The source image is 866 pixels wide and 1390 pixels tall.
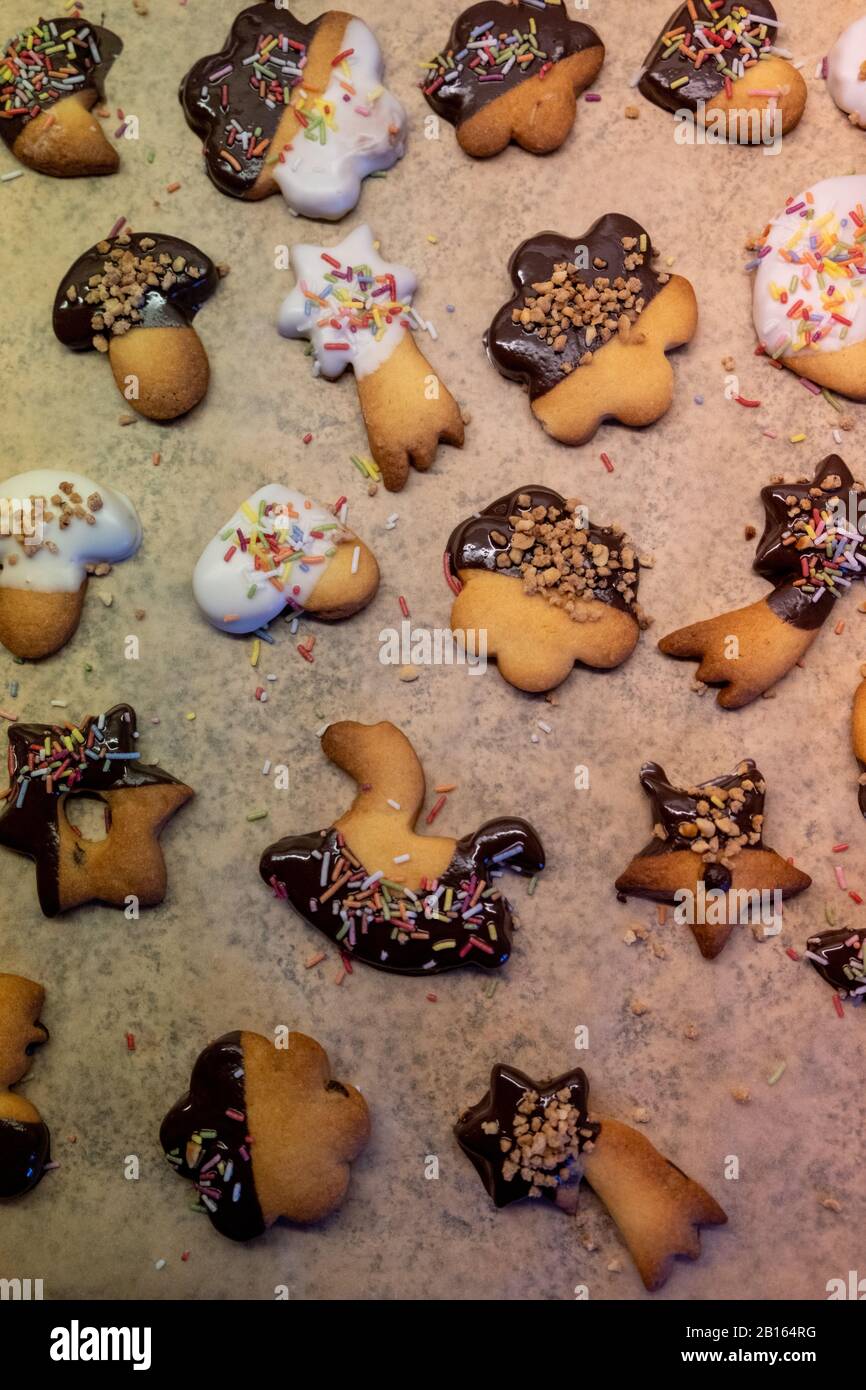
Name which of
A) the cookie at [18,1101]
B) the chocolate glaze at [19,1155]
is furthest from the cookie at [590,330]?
the chocolate glaze at [19,1155]

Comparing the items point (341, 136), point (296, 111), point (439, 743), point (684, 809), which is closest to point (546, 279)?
point (341, 136)

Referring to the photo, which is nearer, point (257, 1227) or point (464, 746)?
point (257, 1227)

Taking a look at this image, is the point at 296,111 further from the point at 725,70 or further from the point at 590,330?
the point at 725,70

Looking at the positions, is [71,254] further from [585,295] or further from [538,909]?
[538,909]

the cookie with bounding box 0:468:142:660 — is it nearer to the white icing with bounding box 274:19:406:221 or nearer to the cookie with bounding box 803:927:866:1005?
the white icing with bounding box 274:19:406:221

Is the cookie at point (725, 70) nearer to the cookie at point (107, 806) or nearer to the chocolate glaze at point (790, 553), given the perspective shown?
the chocolate glaze at point (790, 553)

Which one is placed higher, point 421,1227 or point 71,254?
point 71,254

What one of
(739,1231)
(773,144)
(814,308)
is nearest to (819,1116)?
(739,1231)
